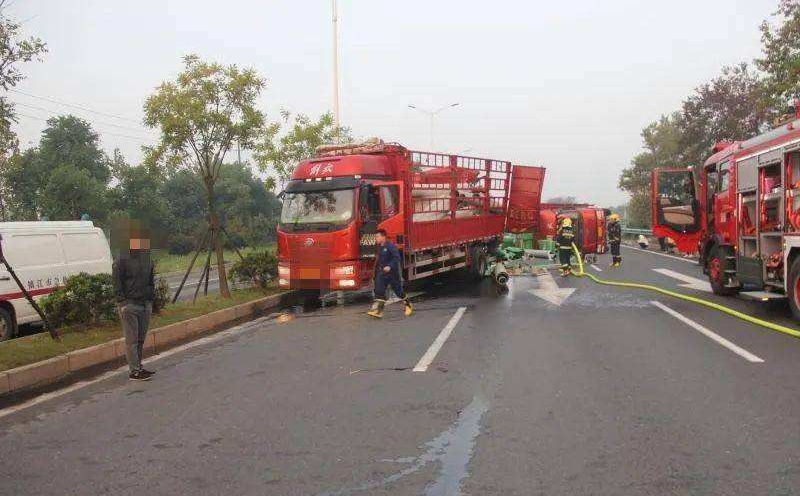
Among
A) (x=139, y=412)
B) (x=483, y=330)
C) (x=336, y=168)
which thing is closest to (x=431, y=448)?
(x=139, y=412)

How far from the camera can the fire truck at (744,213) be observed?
9445 mm

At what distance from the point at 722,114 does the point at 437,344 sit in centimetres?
3835

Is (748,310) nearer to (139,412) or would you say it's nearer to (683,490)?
(683,490)

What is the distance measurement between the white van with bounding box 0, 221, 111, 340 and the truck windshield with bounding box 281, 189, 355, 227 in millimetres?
3624

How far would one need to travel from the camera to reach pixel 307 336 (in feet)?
31.8

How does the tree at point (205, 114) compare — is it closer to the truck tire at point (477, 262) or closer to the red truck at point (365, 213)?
the red truck at point (365, 213)

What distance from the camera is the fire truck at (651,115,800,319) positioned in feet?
31.0

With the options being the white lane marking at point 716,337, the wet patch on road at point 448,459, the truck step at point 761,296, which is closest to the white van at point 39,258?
the wet patch on road at point 448,459

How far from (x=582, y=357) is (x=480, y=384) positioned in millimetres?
1696

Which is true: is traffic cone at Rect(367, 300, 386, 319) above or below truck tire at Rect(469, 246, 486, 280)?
below

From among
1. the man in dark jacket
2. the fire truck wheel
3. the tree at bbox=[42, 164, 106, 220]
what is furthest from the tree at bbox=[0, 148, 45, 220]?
the fire truck wheel

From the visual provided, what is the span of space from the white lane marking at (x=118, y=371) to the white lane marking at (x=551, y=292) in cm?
573

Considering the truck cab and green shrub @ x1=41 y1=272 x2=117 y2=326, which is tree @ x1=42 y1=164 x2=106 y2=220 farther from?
green shrub @ x1=41 y1=272 x2=117 y2=326

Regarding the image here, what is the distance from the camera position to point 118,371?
7773 millimetres
